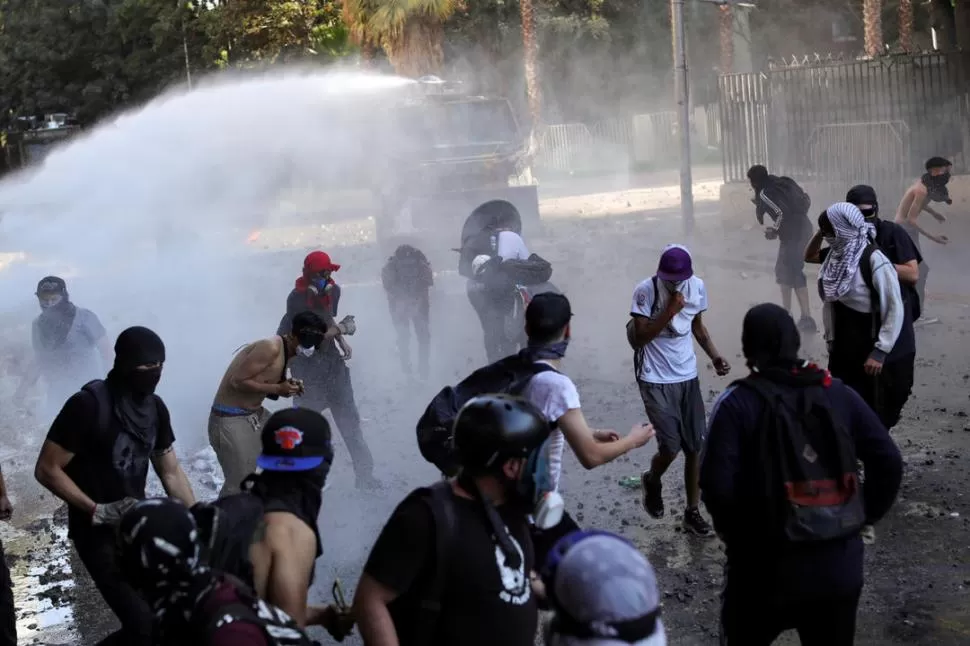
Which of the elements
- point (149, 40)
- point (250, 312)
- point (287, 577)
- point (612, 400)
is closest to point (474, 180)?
point (250, 312)

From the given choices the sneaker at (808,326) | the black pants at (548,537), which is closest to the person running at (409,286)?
the sneaker at (808,326)

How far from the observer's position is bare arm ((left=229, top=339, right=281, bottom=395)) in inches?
253

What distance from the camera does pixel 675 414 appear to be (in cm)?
662

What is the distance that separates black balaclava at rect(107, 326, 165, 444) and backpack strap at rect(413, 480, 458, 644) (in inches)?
84.9

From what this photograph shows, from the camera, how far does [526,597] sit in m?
3.10

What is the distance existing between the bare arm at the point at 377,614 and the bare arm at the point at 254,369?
139 inches

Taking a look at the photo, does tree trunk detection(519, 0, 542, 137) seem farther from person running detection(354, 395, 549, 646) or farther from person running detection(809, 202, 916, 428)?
person running detection(354, 395, 549, 646)

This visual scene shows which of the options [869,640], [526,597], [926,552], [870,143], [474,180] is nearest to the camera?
[526,597]

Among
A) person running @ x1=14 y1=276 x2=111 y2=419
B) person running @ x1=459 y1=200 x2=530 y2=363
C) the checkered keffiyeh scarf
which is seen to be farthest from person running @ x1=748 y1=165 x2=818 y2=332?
person running @ x1=14 y1=276 x2=111 y2=419

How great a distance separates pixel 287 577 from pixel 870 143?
1658cm

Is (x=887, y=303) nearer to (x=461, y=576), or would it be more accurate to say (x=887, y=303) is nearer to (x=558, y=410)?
(x=558, y=410)

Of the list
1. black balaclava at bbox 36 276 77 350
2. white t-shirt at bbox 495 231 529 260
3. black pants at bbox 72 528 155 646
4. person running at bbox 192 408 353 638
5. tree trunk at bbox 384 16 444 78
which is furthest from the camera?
tree trunk at bbox 384 16 444 78

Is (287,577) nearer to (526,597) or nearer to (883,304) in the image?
(526,597)

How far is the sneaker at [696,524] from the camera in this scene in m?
6.67
